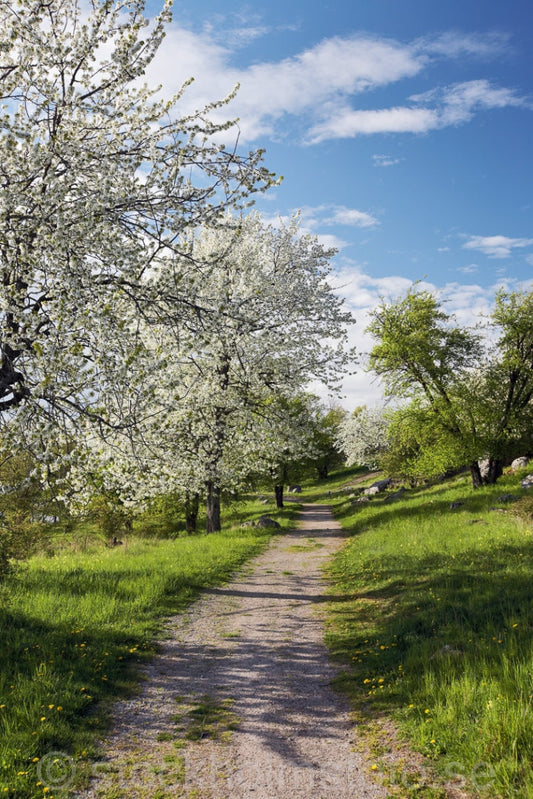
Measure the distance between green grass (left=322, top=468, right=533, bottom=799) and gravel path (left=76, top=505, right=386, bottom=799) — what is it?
1.98ft

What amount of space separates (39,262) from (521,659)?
8795 millimetres

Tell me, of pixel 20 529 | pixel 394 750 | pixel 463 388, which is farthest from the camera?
pixel 463 388

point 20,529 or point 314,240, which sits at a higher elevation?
point 314,240

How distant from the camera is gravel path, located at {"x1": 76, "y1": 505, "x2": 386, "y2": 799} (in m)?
4.79

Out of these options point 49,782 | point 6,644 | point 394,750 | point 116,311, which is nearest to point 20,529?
point 6,644

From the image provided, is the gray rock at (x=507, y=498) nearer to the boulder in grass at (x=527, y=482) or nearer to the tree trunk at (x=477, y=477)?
the boulder in grass at (x=527, y=482)

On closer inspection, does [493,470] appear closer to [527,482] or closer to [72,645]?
[527,482]

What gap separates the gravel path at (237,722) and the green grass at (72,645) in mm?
377

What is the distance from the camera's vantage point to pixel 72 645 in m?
7.97

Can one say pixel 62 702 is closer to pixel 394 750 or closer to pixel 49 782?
pixel 49 782

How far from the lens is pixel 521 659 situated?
604 cm

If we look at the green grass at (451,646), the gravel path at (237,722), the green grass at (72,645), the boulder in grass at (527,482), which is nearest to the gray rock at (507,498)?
the boulder in grass at (527,482)

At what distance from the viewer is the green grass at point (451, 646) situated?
471 cm
